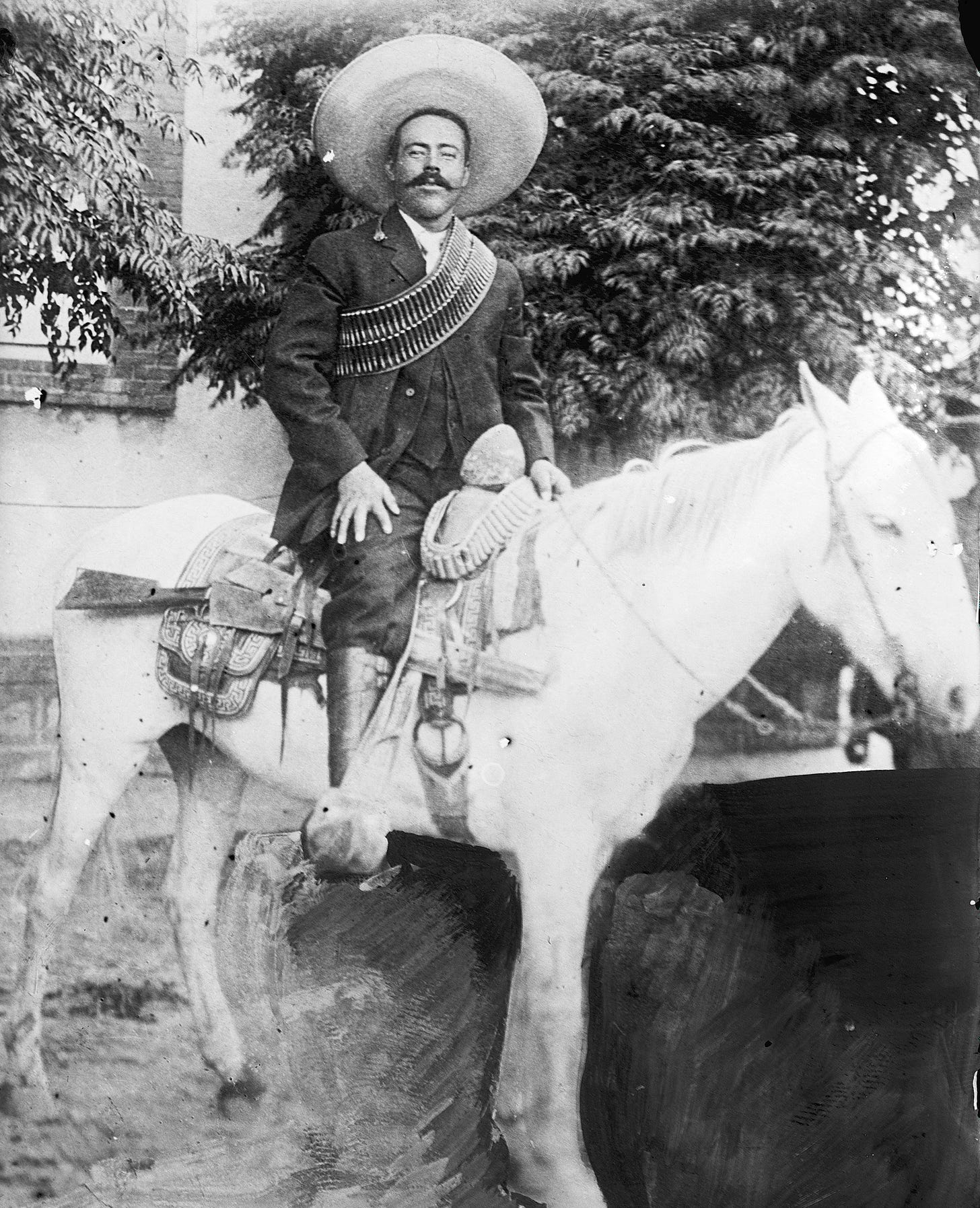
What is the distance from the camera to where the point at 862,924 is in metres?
2.64

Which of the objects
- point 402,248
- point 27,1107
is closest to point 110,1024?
point 27,1107

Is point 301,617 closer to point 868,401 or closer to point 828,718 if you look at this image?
point 828,718

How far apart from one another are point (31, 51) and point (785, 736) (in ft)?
8.32

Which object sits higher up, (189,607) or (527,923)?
(189,607)

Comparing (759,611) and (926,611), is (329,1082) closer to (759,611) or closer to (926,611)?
(759,611)

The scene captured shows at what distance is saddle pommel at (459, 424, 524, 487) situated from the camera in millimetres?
2734

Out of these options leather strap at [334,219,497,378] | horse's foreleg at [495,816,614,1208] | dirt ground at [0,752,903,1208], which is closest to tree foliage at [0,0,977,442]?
leather strap at [334,219,497,378]

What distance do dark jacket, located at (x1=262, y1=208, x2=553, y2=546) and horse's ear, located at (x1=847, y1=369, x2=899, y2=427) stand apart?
748 mm

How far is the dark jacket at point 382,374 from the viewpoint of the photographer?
273 centimetres

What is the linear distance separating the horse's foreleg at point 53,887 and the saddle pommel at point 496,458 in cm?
110

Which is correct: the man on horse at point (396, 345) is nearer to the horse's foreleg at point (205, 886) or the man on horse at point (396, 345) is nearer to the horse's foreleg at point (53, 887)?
the horse's foreleg at point (205, 886)

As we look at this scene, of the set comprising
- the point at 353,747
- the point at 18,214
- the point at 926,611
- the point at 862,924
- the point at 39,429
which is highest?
the point at 18,214

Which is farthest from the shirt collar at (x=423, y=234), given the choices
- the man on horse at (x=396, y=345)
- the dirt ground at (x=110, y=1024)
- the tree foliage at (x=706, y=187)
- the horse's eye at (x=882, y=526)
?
the dirt ground at (x=110, y=1024)

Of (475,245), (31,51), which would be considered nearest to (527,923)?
(475,245)
